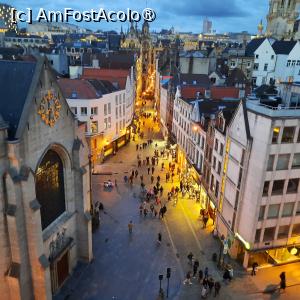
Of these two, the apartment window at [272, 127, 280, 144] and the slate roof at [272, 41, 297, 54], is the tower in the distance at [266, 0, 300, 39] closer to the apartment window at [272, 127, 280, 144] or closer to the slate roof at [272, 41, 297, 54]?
the slate roof at [272, 41, 297, 54]

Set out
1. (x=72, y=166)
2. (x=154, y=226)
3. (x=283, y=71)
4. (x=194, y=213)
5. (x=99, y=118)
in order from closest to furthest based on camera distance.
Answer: (x=72, y=166) → (x=154, y=226) → (x=194, y=213) → (x=99, y=118) → (x=283, y=71)

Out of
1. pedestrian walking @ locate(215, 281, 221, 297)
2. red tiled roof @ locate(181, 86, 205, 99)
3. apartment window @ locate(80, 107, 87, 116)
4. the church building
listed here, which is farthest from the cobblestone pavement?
red tiled roof @ locate(181, 86, 205, 99)

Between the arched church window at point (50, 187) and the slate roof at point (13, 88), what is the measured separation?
4.07 meters

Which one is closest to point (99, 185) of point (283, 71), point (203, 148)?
point (203, 148)

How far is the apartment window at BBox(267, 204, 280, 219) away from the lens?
2914 cm

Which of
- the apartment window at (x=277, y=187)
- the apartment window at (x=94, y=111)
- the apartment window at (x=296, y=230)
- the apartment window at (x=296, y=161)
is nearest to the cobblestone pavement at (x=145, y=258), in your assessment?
the apartment window at (x=296, y=230)

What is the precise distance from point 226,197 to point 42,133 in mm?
19909

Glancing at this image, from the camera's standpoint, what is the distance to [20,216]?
20891 mm

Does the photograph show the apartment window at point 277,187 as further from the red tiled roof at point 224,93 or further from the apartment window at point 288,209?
the red tiled roof at point 224,93

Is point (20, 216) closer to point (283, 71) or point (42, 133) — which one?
point (42, 133)

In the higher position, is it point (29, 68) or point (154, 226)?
point (29, 68)

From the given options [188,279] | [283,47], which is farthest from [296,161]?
[283,47]

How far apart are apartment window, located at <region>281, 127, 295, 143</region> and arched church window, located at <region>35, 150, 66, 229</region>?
18644 millimetres

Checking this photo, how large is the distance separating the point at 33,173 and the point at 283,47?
81349mm
